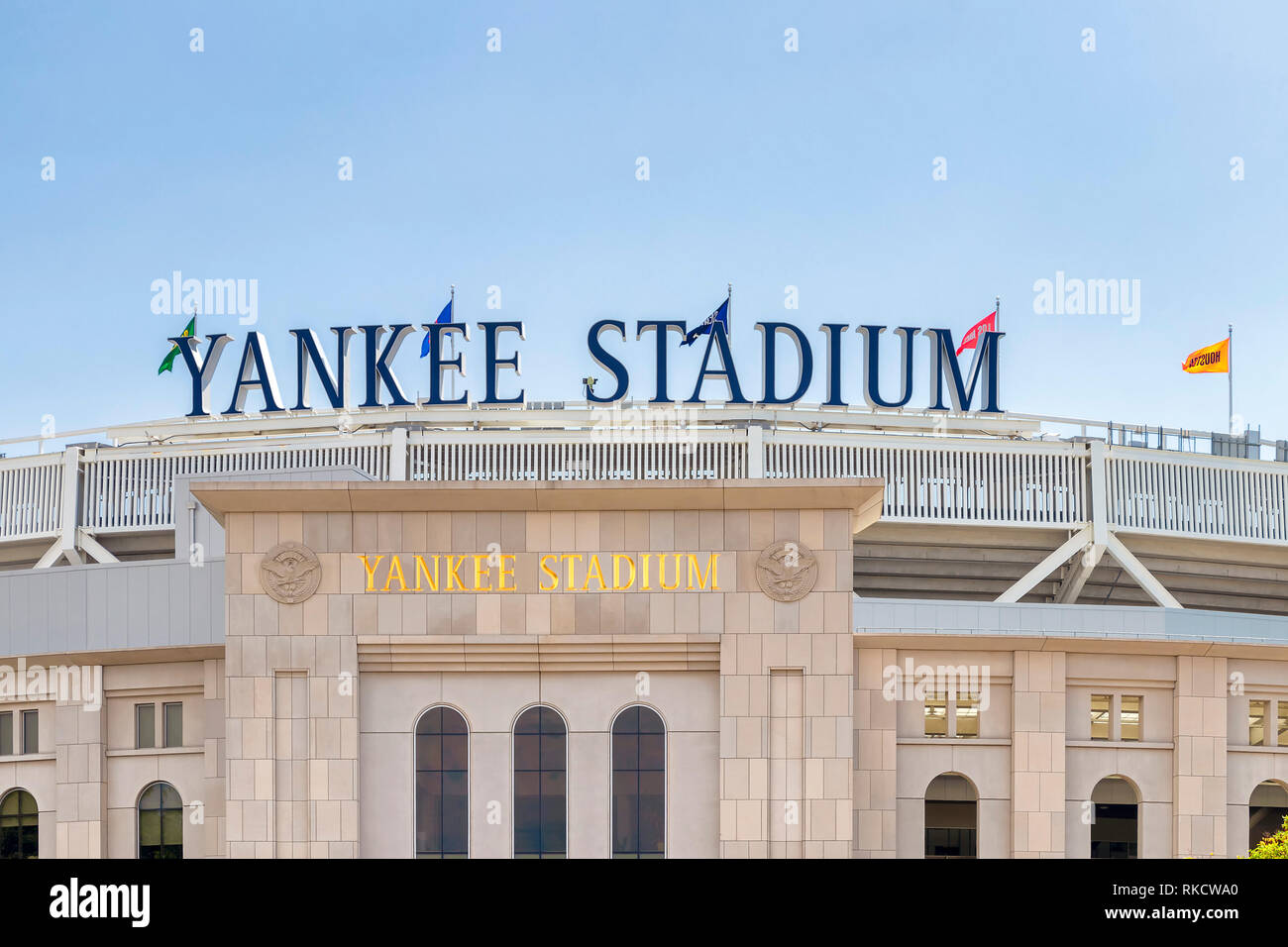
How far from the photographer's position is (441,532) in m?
31.2

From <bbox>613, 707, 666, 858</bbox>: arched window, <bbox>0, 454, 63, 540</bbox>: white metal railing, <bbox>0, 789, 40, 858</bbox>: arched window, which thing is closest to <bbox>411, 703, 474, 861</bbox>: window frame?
<bbox>613, 707, 666, 858</bbox>: arched window

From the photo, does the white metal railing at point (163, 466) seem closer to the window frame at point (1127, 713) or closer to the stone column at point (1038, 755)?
the stone column at point (1038, 755)

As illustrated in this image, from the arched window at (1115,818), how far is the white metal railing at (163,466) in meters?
28.9

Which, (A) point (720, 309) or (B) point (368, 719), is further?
(A) point (720, 309)

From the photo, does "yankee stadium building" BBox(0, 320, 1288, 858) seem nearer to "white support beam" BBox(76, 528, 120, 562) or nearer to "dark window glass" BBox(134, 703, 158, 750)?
"dark window glass" BBox(134, 703, 158, 750)

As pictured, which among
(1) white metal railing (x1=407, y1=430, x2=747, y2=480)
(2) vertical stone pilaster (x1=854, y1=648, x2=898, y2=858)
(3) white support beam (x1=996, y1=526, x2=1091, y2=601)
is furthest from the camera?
(1) white metal railing (x1=407, y1=430, x2=747, y2=480)

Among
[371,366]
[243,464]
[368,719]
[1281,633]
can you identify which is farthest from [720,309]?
[368,719]

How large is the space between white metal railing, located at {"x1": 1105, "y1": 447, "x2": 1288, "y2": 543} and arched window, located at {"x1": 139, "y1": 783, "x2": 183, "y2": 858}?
111 feet

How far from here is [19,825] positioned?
35469 millimetres

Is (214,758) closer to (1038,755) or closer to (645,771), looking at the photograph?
(645,771)

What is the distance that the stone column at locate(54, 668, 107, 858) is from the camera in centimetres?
3441

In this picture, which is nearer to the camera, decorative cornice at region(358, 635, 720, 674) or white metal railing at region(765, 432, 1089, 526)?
decorative cornice at region(358, 635, 720, 674)

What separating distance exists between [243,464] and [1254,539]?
119 feet
